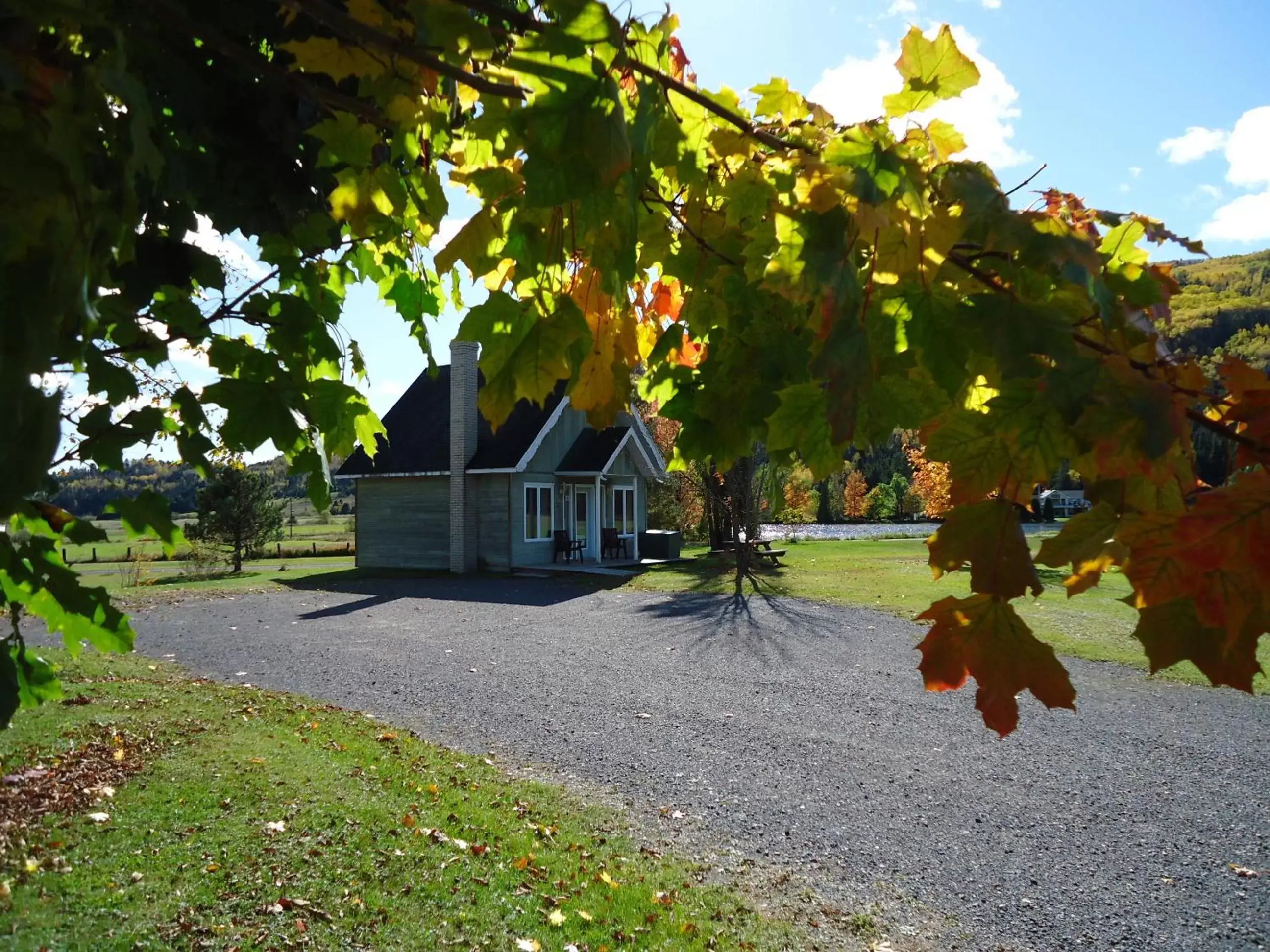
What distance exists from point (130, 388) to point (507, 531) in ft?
75.5

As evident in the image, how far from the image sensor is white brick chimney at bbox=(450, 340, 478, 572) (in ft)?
82.4

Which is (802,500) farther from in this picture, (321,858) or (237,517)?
(321,858)

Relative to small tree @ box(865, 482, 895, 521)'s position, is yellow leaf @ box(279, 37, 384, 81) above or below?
above

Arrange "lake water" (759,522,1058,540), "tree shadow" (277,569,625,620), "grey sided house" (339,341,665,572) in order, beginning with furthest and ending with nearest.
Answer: "lake water" (759,522,1058,540), "grey sided house" (339,341,665,572), "tree shadow" (277,569,625,620)

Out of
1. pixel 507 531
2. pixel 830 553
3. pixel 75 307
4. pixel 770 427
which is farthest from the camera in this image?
pixel 830 553

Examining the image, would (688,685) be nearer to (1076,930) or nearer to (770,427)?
(1076,930)

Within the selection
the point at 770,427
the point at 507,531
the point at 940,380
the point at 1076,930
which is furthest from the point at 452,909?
the point at 507,531

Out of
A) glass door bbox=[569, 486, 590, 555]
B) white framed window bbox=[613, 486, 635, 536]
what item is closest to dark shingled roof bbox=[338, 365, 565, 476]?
glass door bbox=[569, 486, 590, 555]

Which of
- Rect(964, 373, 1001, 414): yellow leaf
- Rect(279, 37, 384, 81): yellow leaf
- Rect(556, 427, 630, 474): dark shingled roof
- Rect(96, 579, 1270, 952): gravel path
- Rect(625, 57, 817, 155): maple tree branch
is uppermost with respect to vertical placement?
Rect(556, 427, 630, 474): dark shingled roof

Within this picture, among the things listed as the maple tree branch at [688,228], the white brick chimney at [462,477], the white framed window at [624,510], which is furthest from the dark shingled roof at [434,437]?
the maple tree branch at [688,228]

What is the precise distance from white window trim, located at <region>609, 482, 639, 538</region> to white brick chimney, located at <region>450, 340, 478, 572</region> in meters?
5.39

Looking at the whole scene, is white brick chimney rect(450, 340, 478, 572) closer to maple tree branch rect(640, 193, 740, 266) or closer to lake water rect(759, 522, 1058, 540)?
maple tree branch rect(640, 193, 740, 266)

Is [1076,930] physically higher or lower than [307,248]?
lower

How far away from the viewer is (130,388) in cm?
216
